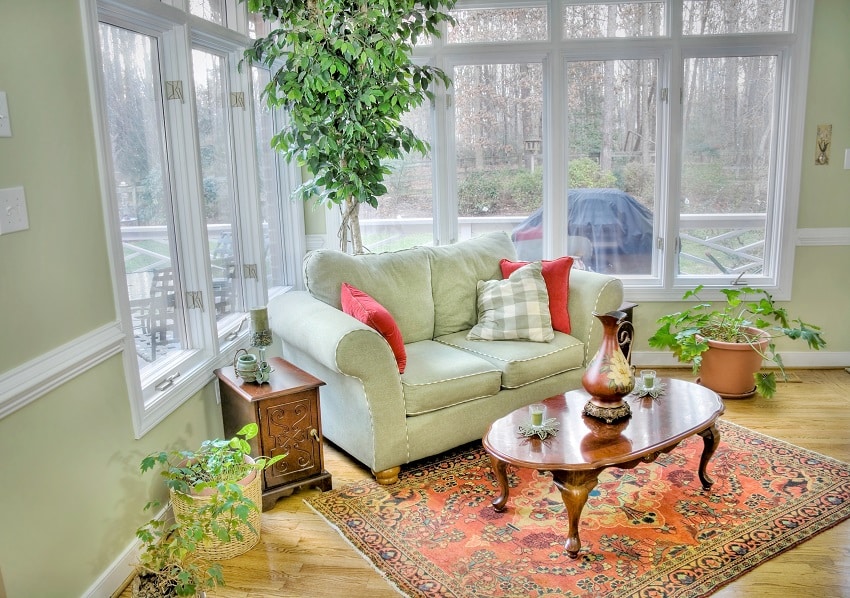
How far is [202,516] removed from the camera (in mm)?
2480

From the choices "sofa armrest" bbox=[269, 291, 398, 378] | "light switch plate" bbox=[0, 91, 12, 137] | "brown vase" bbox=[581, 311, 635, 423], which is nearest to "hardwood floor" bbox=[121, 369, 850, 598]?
"sofa armrest" bbox=[269, 291, 398, 378]

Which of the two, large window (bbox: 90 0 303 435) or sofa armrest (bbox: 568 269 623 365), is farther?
sofa armrest (bbox: 568 269 623 365)

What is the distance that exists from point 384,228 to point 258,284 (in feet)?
3.57

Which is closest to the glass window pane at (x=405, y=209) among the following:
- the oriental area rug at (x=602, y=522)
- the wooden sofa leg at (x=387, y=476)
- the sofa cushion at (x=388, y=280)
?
the sofa cushion at (x=388, y=280)

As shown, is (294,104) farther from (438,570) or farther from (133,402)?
(438,570)

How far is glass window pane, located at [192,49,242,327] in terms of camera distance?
10.8 ft

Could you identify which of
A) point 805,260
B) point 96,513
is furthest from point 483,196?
point 96,513

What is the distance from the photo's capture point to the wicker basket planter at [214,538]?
2572mm

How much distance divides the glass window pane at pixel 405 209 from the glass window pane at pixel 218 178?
3.71 feet

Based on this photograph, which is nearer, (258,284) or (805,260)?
(258,284)

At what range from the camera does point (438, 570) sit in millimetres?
2520

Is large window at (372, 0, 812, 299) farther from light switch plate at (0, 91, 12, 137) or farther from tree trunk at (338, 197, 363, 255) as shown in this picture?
light switch plate at (0, 91, 12, 137)

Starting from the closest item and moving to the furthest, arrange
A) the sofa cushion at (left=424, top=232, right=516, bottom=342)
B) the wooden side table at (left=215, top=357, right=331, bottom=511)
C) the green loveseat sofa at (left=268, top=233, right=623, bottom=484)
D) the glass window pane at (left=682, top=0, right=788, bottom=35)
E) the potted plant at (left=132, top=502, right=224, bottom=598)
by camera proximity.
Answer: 1. the potted plant at (left=132, top=502, right=224, bottom=598)
2. the wooden side table at (left=215, top=357, right=331, bottom=511)
3. the green loveseat sofa at (left=268, top=233, right=623, bottom=484)
4. the sofa cushion at (left=424, top=232, right=516, bottom=342)
5. the glass window pane at (left=682, top=0, right=788, bottom=35)

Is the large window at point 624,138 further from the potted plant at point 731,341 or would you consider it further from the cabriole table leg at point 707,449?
the cabriole table leg at point 707,449
